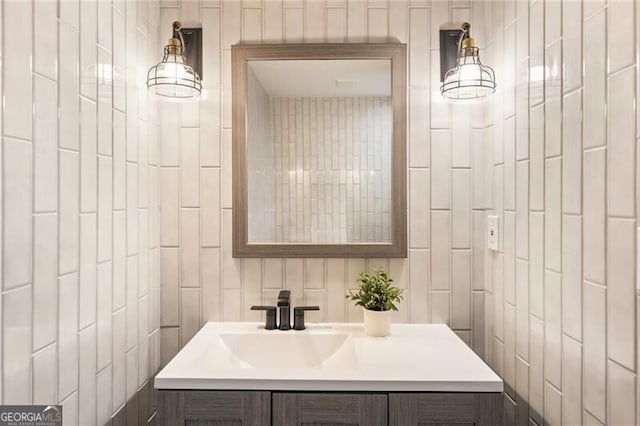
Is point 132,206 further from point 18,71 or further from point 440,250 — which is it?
point 440,250

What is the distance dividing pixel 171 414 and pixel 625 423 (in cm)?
109

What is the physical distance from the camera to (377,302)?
5.22 ft

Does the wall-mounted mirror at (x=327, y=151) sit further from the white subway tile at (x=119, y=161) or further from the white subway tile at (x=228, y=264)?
the white subway tile at (x=119, y=161)

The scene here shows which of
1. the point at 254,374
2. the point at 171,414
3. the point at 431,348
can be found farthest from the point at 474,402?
the point at 171,414

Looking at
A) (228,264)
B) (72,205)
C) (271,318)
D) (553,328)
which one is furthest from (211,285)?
(553,328)

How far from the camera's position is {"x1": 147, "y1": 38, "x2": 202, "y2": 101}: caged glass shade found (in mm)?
1525

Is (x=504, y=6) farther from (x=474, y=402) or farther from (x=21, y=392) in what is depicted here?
(x=21, y=392)

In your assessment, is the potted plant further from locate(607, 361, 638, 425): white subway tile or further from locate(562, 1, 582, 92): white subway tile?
locate(562, 1, 582, 92): white subway tile

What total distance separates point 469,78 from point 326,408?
3.73 feet

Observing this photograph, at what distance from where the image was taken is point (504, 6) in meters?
1.56

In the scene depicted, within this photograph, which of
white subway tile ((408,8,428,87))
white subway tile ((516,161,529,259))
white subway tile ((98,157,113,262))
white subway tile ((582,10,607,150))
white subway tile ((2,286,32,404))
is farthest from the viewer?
white subway tile ((408,8,428,87))

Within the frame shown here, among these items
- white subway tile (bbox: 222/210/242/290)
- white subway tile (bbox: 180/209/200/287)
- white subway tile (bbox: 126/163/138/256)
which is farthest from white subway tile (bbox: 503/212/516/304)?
white subway tile (bbox: 126/163/138/256)

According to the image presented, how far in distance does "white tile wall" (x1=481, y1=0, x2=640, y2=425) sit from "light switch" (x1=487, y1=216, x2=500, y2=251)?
5 cm

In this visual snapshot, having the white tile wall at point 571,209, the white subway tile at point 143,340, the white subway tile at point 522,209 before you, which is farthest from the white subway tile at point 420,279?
the white subway tile at point 143,340
